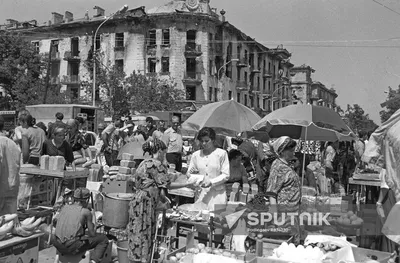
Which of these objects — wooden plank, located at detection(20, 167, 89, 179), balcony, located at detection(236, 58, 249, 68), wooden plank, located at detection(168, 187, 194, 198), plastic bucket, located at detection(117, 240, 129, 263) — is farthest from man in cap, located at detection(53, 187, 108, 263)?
balcony, located at detection(236, 58, 249, 68)

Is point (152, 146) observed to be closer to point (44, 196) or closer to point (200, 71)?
point (44, 196)

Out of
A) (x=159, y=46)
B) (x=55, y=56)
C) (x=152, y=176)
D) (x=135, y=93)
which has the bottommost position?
(x=152, y=176)

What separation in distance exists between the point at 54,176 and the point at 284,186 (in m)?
3.83

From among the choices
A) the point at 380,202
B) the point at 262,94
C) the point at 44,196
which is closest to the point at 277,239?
the point at 380,202

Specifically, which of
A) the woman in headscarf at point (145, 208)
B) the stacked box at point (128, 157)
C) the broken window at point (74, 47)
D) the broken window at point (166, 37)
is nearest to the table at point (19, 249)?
the woman in headscarf at point (145, 208)

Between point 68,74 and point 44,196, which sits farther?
point 68,74

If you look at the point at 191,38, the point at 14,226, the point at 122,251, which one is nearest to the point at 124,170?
the point at 122,251

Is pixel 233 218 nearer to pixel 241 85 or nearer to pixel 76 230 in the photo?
pixel 76 230

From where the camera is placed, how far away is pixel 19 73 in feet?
118

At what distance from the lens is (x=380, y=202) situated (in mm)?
4914

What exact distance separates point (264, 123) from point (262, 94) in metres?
47.5

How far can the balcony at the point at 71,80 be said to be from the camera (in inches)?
1722

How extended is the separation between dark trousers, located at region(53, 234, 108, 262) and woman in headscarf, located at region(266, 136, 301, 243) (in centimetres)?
230

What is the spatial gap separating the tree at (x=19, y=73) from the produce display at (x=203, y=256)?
3413cm
